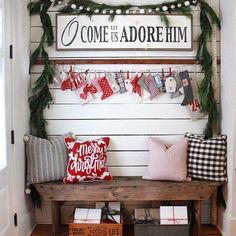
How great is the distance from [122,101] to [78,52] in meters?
0.60

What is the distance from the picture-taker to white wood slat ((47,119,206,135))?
3068mm

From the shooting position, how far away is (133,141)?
10.1 feet

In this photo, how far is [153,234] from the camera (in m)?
2.73

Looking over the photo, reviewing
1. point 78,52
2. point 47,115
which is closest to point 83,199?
point 47,115

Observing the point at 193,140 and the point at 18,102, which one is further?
the point at 193,140

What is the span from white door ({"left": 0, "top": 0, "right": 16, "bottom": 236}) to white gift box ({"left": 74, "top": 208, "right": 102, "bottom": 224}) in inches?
21.5

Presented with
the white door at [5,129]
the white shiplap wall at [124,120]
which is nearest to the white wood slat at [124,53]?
the white shiplap wall at [124,120]

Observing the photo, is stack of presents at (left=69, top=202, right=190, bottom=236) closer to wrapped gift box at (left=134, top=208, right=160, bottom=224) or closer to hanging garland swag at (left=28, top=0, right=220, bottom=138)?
wrapped gift box at (left=134, top=208, right=160, bottom=224)

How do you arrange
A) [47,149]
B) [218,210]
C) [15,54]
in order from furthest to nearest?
[218,210], [47,149], [15,54]

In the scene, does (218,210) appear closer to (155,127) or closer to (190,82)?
(155,127)

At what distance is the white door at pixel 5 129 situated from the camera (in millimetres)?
2428

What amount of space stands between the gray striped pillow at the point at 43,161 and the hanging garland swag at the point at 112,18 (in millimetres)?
156

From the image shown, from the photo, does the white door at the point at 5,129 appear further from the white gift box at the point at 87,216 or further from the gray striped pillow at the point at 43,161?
the white gift box at the point at 87,216

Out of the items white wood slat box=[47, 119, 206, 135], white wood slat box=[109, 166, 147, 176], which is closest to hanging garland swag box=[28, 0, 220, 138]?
white wood slat box=[47, 119, 206, 135]
